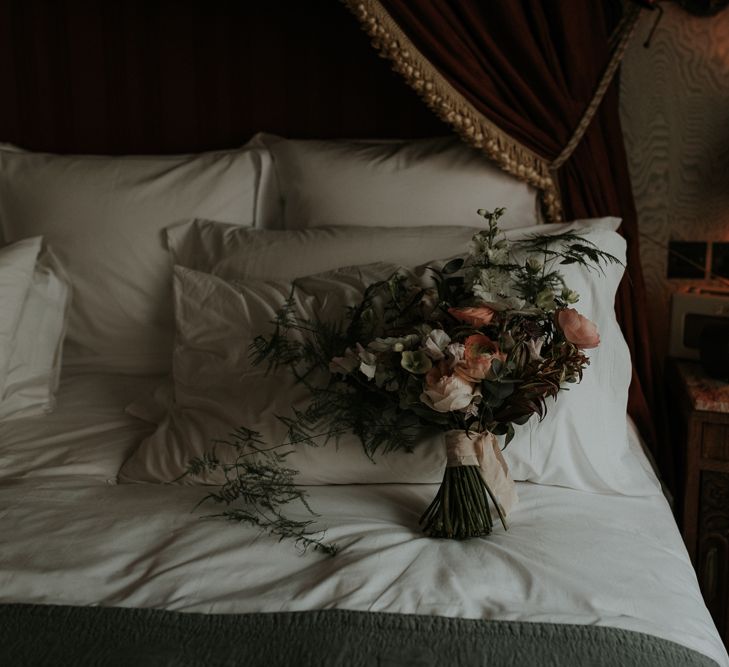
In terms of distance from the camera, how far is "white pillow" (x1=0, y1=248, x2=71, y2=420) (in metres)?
1.99

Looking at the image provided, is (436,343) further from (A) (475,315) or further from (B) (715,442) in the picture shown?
(B) (715,442)

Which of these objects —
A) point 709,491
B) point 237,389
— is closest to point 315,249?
point 237,389

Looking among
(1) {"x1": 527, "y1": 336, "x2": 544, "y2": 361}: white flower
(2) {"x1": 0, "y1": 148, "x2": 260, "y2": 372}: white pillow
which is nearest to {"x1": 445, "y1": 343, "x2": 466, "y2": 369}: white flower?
(1) {"x1": 527, "y1": 336, "x2": 544, "y2": 361}: white flower

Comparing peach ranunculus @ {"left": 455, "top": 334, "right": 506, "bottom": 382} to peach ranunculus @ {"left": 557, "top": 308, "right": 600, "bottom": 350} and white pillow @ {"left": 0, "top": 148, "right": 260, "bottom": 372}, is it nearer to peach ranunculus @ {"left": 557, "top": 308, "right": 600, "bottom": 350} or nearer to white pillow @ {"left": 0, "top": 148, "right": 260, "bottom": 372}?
peach ranunculus @ {"left": 557, "top": 308, "right": 600, "bottom": 350}

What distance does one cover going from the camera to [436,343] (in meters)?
1.34

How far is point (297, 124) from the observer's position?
8.10 ft

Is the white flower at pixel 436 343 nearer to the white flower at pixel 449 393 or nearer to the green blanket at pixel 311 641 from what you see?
the white flower at pixel 449 393

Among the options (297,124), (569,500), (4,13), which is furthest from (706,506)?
(4,13)

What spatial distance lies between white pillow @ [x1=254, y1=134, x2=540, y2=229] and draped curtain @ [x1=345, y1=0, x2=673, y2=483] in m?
0.07

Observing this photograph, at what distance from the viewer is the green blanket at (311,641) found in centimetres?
Answer: 108

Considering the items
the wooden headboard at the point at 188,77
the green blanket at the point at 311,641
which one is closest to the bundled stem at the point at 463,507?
the green blanket at the point at 311,641

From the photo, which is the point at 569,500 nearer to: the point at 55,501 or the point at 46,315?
the point at 55,501

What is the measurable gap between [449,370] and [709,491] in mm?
846

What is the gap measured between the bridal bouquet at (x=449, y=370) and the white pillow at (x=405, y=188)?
19.5 inches
